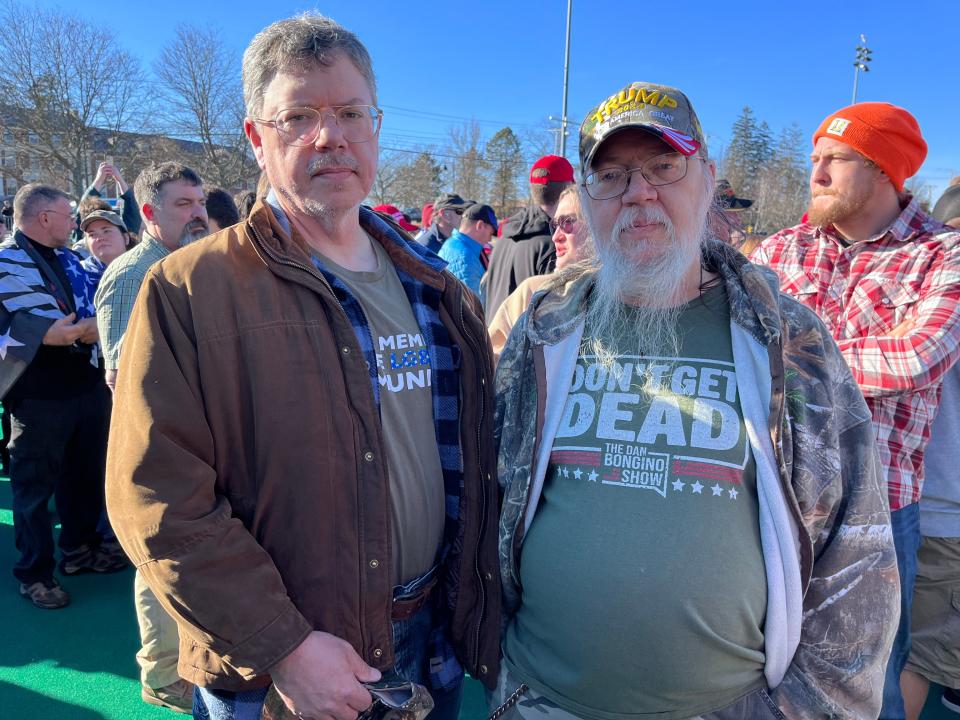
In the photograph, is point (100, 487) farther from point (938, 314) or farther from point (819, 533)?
point (938, 314)

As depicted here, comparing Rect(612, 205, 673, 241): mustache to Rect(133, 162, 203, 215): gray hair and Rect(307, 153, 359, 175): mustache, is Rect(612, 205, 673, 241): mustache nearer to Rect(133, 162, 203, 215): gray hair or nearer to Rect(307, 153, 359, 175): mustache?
Rect(307, 153, 359, 175): mustache

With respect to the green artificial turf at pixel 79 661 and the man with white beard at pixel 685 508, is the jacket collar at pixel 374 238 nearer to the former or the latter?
the man with white beard at pixel 685 508

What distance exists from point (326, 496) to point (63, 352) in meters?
3.26

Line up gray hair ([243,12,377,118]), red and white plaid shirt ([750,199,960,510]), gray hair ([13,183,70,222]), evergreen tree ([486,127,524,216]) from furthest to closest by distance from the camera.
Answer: evergreen tree ([486,127,524,216]) → gray hair ([13,183,70,222]) → red and white plaid shirt ([750,199,960,510]) → gray hair ([243,12,377,118])

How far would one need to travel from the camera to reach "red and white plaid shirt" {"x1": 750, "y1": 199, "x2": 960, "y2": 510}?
1896 millimetres

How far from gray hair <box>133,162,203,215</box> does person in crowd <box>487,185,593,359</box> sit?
196cm

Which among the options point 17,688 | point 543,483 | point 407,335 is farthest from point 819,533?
point 17,688

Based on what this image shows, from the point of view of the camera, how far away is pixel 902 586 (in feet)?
7.08

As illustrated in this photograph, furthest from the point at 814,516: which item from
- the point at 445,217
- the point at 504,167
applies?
the point at 504,167

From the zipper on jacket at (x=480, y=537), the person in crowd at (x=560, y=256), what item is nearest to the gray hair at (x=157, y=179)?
the person in crowd at (x=560, y=256)

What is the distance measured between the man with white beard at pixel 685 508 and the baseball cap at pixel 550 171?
9.77 feet

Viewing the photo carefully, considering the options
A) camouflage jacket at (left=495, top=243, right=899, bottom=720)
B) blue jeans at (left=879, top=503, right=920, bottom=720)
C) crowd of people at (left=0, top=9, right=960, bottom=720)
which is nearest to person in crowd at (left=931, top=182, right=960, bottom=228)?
crowd of people at (left=0, top=9, right=960, bottom=720)

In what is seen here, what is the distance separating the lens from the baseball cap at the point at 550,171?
4.57 m

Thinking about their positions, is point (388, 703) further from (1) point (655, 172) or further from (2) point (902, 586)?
(2) point (902, 586)
